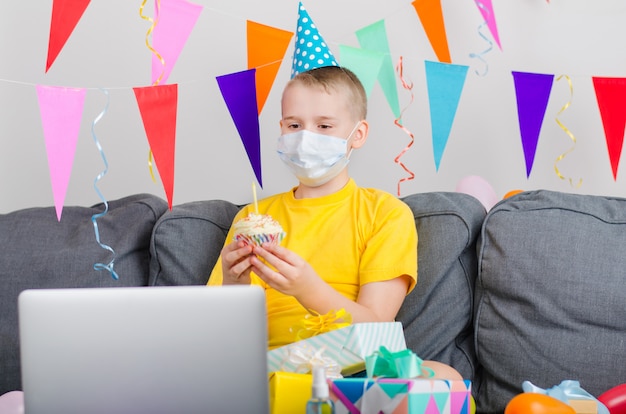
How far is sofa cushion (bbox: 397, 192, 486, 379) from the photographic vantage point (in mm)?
2023

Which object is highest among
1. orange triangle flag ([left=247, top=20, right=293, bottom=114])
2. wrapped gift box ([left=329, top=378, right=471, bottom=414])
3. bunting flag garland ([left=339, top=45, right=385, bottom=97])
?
orange triangle flag ([left=247, top=20, right=293, bottom=114])

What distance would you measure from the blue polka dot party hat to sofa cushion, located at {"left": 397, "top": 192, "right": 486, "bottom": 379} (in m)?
0.53

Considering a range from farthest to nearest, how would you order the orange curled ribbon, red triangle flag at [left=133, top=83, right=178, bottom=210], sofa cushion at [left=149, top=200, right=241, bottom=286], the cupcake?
sofa cushion at [left=149, top=200, right=241, bottom=286] → red triangle flag at [left=133, top=83, right=178, bottom=210] → the cupcake → the orange curled ribbon

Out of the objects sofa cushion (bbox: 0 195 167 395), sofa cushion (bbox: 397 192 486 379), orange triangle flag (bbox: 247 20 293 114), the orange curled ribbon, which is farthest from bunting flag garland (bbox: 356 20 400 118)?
the orange curled ribbon

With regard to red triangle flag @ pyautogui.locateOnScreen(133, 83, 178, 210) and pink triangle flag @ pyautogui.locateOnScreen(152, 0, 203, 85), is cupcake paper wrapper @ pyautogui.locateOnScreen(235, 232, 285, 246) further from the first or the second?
pink triangle flag @ pyautogui.locateOnScreen(152, 0, 203, 85)

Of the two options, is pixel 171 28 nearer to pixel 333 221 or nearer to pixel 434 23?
pixel 333 221

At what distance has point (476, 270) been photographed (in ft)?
6.89

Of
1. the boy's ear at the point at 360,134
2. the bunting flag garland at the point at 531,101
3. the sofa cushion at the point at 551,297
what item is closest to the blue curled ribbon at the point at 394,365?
the sofa cushion at the point at 551,297

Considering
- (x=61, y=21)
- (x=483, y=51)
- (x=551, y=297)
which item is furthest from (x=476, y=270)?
(x=61, y=21)

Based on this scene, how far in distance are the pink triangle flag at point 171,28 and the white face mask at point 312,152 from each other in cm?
43

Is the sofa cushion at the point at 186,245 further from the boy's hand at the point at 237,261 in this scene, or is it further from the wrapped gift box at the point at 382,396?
the wrapped gift box at the point at 382,396

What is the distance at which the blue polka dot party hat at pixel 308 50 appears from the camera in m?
2.12

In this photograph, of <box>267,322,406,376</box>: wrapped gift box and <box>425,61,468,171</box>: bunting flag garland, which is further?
<box>425,61,468,171</box>: bunting flag garland

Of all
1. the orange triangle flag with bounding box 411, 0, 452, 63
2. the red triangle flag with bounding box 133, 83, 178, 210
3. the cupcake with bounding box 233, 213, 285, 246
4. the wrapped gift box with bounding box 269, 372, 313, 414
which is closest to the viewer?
the wrapped gift box with bounding box 269, 372, 313, 414
